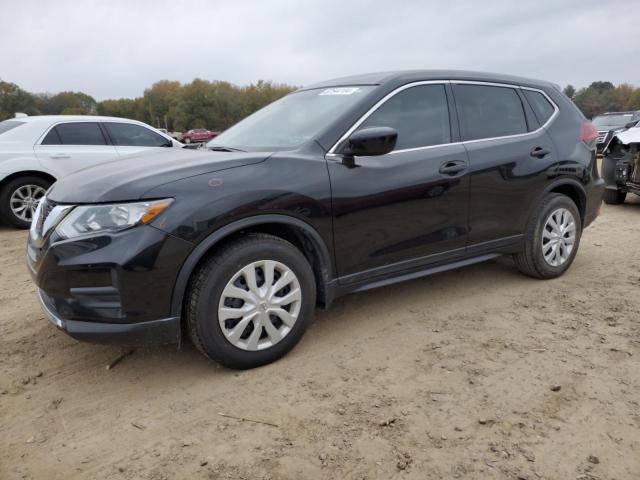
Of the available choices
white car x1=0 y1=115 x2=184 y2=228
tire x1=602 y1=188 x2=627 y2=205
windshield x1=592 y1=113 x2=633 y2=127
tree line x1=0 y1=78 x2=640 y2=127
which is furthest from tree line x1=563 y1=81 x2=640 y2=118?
white car x1=0 y1=115 x2=184 y2=228

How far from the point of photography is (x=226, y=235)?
8.95 feet

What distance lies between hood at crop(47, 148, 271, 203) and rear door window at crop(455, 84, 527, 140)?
1649 millimetres

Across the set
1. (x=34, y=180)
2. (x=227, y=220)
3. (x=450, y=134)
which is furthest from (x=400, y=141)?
(x=34, y=180)

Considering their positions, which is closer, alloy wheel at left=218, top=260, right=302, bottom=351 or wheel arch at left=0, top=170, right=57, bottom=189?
alloy wheel at left=218, top=260, right=302, bottom=351

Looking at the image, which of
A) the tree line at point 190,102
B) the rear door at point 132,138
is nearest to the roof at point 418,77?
the rear door at point 132,138

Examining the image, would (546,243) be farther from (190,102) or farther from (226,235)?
(190,102)

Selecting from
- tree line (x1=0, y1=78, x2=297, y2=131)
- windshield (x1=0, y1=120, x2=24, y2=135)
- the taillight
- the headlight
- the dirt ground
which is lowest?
the dirt ground

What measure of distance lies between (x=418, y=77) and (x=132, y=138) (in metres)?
5.74

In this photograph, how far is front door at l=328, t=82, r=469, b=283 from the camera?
3141 mm

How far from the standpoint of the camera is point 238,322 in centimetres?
280

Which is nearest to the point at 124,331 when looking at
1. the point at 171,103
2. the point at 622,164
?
the point at 622,164

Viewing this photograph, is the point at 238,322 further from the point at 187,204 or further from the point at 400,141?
the point at 400,141

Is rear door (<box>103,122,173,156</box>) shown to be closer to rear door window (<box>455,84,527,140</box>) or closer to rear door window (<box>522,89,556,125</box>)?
rear door window (<box>455,84,527,140</box>)

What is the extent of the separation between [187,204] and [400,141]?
5.10 feet
